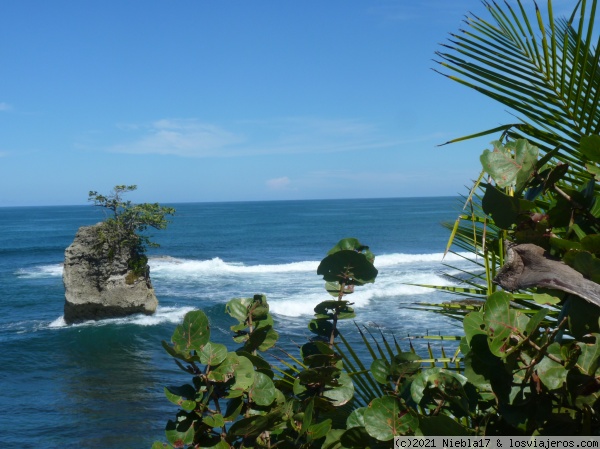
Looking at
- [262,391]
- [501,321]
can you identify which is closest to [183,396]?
[262,391]

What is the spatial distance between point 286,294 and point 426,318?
8.10 metres

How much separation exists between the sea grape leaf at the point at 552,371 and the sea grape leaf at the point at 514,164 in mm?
279

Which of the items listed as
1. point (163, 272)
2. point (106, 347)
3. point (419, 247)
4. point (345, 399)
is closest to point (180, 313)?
point (106, 347)

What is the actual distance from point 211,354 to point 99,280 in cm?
2049

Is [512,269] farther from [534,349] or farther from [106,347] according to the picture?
[106,347]

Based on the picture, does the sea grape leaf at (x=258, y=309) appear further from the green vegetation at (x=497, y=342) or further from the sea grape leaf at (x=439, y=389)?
the sea grape leaf at (x=439, y=389)

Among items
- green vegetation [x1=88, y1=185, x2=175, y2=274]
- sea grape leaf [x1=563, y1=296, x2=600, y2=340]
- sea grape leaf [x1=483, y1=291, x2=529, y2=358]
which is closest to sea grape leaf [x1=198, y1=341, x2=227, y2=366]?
sea grape leaf [x1=483, y1=291, x2=529, y2=358]

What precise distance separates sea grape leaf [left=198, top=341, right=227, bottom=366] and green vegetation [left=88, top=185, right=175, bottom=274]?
782 inches

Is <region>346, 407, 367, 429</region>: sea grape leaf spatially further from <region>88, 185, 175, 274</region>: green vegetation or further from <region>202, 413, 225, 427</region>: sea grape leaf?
<region>88, 185, 175, 274</region>: green vegetation

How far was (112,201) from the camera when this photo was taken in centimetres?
2081

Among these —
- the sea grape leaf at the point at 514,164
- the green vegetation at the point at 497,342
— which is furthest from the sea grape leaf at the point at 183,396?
the sea grape leaf at the point at 514,164

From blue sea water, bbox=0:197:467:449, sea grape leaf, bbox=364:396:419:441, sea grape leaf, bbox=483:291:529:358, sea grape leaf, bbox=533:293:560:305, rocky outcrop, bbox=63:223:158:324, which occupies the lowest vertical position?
blue sea water, bbox=0:197:467:449

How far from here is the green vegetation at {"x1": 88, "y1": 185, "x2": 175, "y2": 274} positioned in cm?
2097

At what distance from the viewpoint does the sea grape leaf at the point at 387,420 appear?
1264mm
